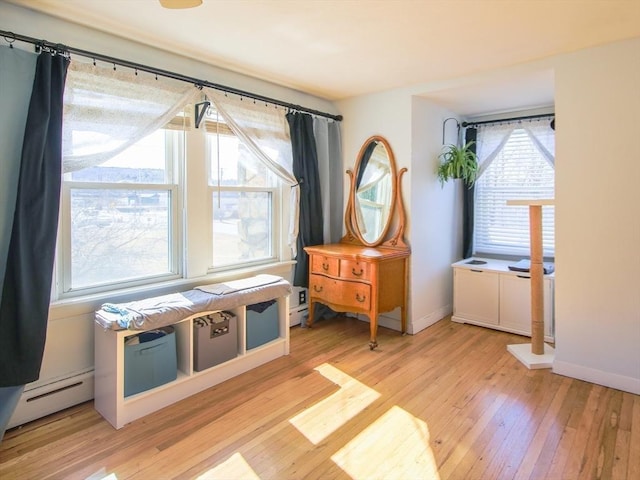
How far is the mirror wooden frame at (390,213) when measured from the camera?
374cm

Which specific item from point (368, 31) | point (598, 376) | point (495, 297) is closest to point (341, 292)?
point (495, 297)

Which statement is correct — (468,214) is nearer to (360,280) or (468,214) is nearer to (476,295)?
(476,295)

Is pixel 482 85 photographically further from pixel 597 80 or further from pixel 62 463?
pixel 62 463

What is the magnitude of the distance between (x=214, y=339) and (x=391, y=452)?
4.40 feet

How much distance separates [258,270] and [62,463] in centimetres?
190

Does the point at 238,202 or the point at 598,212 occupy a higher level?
the point at 238,202

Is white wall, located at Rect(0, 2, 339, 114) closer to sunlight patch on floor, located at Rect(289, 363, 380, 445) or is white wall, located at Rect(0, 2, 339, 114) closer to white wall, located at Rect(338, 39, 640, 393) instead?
white wall, located at Rect(338, 39, 640, 393)

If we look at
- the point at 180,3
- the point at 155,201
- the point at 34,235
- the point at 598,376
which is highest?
the point at 180,3

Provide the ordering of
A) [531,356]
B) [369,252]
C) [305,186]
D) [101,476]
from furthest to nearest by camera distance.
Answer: [305,186]
[369,252]
[531,356]
[101,476]

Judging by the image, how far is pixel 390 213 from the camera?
3.80 meters

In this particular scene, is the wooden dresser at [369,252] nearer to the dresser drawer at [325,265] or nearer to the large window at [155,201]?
the dresser drawer at [325,265]

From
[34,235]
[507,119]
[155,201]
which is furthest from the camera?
[507,119]

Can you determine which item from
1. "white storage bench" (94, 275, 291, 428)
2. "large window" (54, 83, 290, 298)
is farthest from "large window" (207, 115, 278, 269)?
"white storage bench" (94, 275, 291, 428)

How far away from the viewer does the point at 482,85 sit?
333 centimetres
